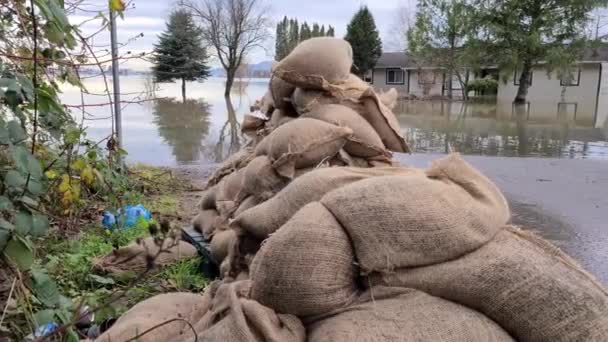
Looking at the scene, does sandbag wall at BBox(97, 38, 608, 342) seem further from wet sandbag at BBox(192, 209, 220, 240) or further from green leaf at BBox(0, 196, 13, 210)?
wet sandbag at BBox(192, 209, 220, 240)

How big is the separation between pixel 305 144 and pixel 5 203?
4.14ft

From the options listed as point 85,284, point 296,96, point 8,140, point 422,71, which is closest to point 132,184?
point 85,284

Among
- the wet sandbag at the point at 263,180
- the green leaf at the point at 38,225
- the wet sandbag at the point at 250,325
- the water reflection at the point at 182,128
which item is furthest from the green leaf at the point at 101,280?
the water reflection at the point at 182,128

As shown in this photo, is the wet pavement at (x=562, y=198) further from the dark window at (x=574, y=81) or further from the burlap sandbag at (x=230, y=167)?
the dark window at (x=574, y=81)

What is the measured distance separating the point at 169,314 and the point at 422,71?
119 feet

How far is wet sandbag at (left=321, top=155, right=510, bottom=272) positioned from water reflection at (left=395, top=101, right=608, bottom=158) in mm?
8718

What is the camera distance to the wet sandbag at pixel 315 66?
9.26ft

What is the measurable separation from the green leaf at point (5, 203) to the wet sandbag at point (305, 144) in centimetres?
116

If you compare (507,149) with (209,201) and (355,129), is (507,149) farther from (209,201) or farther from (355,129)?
(355,129)

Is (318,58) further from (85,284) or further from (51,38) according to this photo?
(85,284)

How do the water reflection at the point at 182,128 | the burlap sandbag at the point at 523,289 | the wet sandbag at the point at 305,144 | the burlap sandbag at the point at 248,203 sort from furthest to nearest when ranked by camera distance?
the water reflection at the point at 182,128
the burlap sandbag at the point at 248,203
the wet sandbag at the point at 305,144
the burlap sandbag at the point at 523,289

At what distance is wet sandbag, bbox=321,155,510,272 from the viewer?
1.36 metres

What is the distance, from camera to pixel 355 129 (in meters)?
2.64

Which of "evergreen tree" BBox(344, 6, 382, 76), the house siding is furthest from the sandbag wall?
"evergreen tree" BBox(344, 6, 382, 76)
